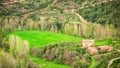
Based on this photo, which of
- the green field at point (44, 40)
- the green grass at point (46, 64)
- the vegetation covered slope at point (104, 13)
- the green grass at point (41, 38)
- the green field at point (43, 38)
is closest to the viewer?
the green grass at point (46, 64)

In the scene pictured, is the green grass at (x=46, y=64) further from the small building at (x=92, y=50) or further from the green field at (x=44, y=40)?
the small building at (x=92, y=50)

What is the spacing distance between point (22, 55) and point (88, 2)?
1346 inches

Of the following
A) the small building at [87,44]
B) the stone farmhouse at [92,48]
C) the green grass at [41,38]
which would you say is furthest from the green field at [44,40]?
the stone farmhouse at [92,48]

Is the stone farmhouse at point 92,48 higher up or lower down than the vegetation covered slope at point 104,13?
lower down

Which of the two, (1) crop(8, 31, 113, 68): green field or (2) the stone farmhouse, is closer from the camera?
(1) crop(8, 31, 113, 68): green field

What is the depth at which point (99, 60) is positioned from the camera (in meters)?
29.9

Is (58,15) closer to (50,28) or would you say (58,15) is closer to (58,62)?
(50,28)

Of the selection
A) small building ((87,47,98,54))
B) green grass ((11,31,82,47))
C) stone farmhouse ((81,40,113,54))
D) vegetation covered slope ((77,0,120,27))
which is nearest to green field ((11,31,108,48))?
green grass ((11,31,82,47))

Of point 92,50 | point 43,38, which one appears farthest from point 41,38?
point 92,50

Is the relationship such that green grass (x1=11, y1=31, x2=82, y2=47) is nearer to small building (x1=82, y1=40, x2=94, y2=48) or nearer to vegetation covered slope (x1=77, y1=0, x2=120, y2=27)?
small building (x1=82, y1=40, x2=94, y2=48)

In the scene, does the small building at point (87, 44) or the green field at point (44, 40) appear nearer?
the green field at point (44, 40)

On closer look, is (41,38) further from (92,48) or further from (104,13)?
(104,13)

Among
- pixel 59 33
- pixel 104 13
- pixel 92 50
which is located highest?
pixel 104 13

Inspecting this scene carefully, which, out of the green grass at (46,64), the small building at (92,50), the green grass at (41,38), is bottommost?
the green grass at (46,64)
